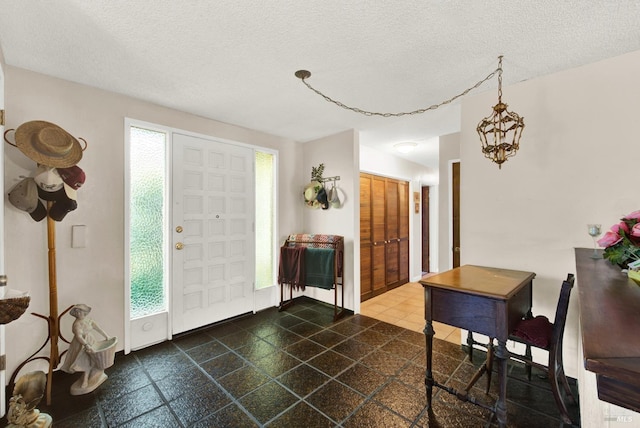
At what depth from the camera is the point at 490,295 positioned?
1.53 metres

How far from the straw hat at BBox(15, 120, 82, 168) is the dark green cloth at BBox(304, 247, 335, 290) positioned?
2.47m

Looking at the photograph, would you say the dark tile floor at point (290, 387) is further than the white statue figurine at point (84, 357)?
No

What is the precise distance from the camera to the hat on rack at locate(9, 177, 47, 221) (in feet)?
6.29

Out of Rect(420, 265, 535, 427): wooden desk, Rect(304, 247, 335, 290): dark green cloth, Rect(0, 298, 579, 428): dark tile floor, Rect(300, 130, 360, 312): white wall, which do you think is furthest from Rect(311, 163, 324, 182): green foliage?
Rect(420, 265, 535, 427): wooden desk

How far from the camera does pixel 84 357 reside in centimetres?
200

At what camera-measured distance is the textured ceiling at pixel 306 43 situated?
1.48 meters

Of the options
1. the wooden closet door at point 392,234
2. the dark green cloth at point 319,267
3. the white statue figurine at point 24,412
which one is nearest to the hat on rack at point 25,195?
the white statue figurine at point 24,412

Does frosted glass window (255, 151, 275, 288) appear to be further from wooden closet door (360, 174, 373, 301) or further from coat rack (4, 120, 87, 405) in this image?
coat rack (4, 120, 87, 405)

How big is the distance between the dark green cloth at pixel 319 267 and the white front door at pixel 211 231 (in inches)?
28.4

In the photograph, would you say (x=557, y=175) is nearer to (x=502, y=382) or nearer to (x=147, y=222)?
(x=502, y=382)

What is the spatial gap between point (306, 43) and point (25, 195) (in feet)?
7.23

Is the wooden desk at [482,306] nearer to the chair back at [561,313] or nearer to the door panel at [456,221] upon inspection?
the chair back at [561,313]

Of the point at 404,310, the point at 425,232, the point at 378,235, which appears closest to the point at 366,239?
the point at 378,235

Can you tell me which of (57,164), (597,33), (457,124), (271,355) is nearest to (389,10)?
(597,33)
